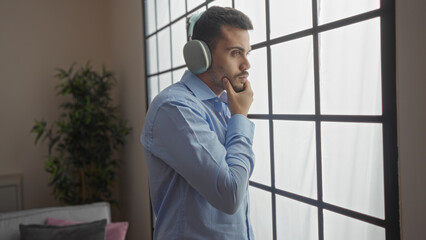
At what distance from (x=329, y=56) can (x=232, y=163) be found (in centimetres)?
66

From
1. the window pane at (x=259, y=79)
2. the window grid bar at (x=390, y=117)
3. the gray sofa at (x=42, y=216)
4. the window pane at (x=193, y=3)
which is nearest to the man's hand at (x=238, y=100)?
the window grid bar at (x=390, y=117)

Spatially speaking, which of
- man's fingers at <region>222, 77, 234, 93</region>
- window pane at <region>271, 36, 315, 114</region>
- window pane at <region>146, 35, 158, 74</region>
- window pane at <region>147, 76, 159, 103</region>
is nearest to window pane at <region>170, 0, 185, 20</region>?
window pane at <region>146, 35, 158, 74</region>

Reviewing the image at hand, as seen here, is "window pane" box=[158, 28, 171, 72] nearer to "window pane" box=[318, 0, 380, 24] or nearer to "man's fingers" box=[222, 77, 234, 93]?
"window pane" box=[318, 0, 380, 24]

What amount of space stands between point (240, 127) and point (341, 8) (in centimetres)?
63

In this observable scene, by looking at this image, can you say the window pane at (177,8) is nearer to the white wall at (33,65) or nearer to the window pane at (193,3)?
the window pane at (193,3)

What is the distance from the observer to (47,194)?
3809 mm

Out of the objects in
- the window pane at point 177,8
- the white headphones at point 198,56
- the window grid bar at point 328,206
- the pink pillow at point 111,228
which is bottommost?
the pink pillow at point 111,228

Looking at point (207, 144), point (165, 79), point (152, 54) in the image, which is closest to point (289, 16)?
point (207, 144)

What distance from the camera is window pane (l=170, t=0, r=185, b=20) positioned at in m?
2.40

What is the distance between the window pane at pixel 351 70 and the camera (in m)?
1.15

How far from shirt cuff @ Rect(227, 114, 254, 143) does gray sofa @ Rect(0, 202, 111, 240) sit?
1910 millimetres

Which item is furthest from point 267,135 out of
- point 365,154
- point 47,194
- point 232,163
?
point 47,194

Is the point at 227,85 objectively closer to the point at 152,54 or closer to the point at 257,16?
the point at 257,16

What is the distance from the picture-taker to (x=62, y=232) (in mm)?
2191
